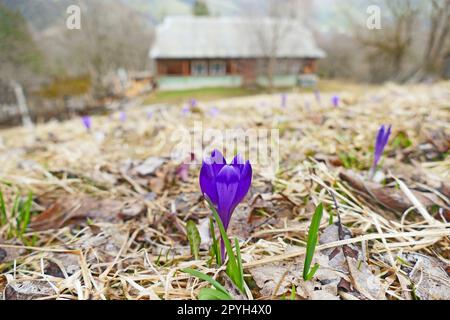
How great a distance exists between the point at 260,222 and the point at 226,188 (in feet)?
0.94

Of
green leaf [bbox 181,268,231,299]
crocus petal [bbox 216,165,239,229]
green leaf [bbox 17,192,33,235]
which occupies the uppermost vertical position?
crocus petal [bbox 216,165,239,229]

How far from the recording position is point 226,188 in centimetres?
54

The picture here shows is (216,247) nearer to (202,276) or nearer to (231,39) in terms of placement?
(202,276)

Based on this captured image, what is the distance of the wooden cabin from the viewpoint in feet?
51.2

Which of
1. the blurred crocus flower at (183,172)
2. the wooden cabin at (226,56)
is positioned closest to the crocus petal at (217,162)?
the blurred crocus flower at (183,172)

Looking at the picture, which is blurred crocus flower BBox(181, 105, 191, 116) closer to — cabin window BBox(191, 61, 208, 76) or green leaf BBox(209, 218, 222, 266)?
green leaf BBox(209, 218, 222, 266)

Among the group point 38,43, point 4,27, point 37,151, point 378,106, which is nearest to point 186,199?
point 37,151

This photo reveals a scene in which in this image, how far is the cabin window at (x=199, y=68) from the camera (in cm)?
1636

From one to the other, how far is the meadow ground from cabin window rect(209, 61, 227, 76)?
51.1ft

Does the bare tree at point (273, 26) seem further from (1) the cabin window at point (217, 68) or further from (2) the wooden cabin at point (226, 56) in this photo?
(1) the cabin window at point (217, 68)

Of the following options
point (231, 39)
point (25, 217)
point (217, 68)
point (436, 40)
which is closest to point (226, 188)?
point (25, 217)

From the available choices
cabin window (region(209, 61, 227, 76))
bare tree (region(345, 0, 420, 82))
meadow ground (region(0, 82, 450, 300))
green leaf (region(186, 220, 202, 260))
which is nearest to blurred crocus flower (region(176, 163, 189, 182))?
meadow ground (region(0, 82, 450, 300))

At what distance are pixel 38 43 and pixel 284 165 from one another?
1863cm

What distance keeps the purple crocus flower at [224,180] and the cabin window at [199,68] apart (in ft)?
54.3
